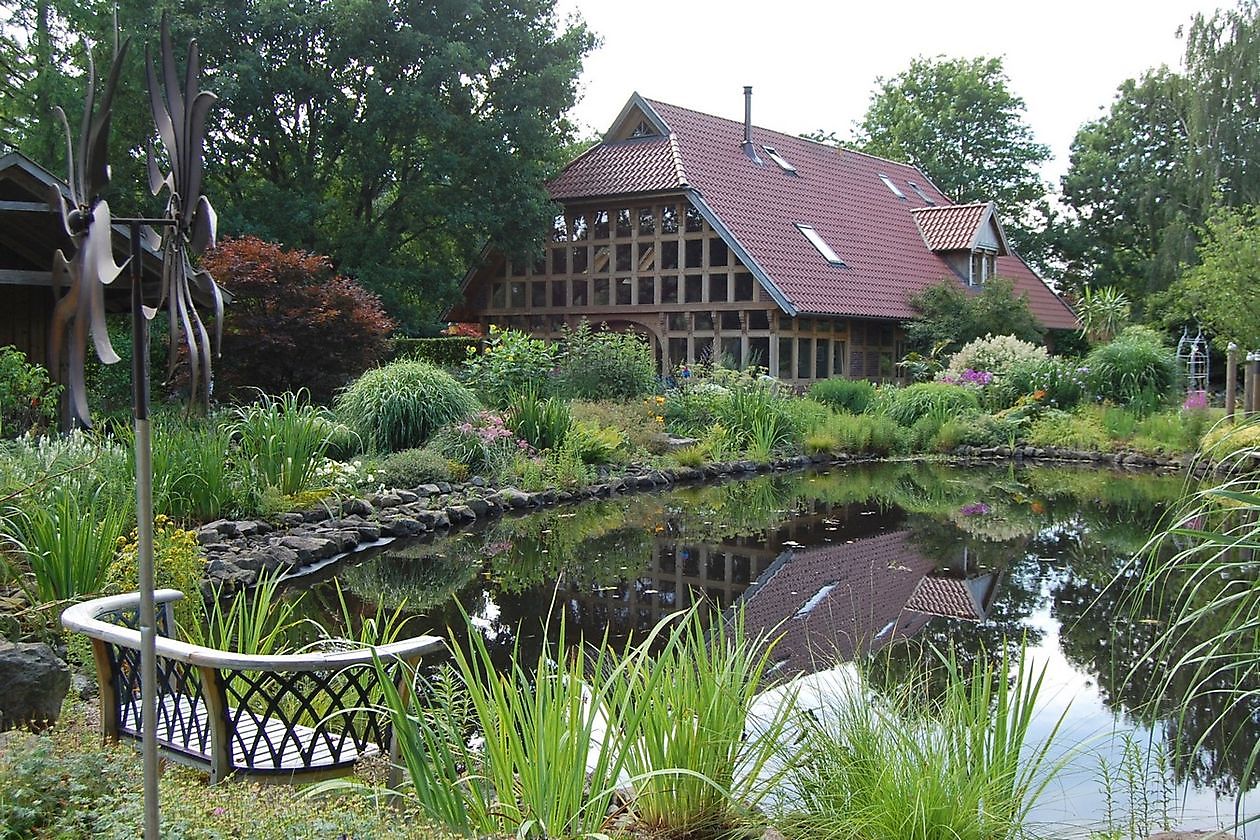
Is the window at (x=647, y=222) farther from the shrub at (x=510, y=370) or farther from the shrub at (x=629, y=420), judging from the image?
the shrub at (x=629, y=420)

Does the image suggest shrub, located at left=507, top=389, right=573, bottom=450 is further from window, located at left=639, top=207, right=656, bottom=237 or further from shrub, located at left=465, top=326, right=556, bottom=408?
window, located at left=639, top=207, right=656, bottom=237

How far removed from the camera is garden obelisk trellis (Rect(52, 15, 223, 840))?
7.55 feet

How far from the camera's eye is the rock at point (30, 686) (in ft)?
13.8

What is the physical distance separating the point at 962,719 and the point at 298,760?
2.25m

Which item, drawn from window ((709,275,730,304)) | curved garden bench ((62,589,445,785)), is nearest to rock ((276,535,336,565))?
curved garden bench ((62,589,445,785))

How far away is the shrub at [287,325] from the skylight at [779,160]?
48.1 feet

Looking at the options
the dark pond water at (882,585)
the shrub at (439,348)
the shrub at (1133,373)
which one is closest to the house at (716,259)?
the shrub at (1133,373)

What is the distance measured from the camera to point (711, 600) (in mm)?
8312

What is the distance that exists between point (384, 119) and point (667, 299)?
279 inches

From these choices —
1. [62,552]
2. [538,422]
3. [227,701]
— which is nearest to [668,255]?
[538,422]

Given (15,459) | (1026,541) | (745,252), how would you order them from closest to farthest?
1. (15,459)
2. (1026,541)
3. (745,252)

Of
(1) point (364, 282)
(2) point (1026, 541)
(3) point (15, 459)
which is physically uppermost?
(1) point (364, 282)

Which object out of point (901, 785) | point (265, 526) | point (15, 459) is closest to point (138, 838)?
point (901, 785)

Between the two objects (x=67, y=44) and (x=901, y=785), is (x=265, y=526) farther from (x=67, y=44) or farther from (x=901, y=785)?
(x=67, y=44)
